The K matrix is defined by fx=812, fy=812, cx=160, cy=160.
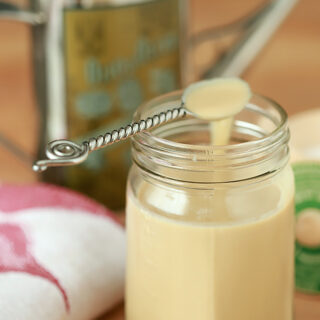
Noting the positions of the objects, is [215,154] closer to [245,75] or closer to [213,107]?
[213,107]

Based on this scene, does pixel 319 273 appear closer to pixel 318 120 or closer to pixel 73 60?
pixel 318 120

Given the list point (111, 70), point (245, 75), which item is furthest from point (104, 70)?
point (245, 75)

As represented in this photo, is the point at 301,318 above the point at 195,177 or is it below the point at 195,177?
below

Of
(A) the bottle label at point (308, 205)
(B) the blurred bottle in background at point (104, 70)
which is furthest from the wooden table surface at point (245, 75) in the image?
(A) the bottle label at point (308, 205)

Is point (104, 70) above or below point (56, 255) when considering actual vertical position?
above

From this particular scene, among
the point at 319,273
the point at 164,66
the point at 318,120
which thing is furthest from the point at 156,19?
the point at 319,273

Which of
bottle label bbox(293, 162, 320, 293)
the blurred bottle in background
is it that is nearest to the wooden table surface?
the blurred bottle in background
